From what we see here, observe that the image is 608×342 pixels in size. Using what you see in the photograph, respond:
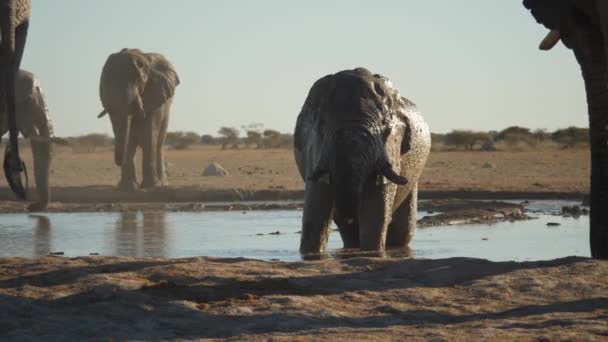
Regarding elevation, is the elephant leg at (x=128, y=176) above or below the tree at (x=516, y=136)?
below

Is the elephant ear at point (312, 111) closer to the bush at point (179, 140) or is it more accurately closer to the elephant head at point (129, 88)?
the elephant head at point (129, 88)

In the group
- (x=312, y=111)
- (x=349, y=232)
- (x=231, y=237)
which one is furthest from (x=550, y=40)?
(x=231, y=237)

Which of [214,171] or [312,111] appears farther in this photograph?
[214,171]

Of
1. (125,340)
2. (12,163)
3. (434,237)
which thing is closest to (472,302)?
(125,340)

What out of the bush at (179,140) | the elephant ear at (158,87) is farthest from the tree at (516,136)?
the elephant ear at (158,87)

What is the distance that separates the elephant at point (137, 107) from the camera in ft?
67.4

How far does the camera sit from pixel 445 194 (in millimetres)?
18922

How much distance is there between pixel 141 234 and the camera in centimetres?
1289

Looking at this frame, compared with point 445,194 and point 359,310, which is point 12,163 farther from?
point 445,194

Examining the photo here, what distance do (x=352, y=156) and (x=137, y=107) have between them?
13.2m

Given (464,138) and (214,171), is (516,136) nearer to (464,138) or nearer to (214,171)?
(464,138)

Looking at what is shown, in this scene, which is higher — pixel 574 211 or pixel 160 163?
pixel 160 163

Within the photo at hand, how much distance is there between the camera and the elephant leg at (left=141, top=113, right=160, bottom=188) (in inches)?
829

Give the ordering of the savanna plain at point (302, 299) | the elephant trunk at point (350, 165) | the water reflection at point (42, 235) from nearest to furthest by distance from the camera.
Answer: the savanna plain at point (302, 299) → the elephant trunk at point (350, 165) → the water reflection at point (42, 235)
